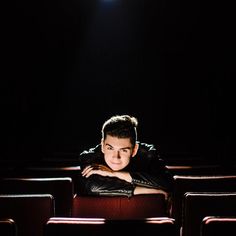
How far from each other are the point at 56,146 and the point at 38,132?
0.25 metres

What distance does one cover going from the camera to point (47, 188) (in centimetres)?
139

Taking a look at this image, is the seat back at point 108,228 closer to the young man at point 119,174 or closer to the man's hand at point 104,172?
the young man at point 119,174

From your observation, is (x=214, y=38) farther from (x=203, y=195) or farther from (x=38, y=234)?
(x=38, y=234)

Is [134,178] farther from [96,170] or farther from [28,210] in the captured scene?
[28,210]

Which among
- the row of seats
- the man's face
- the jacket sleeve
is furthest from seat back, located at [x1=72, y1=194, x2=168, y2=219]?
the man's face

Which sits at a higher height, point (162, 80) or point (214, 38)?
point (214, 38)

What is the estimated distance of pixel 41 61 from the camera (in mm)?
3551

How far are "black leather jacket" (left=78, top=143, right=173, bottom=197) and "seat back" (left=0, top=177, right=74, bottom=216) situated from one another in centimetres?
9

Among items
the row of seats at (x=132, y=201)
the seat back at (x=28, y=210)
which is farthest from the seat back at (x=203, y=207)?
the seat back at (x=28, y=210)

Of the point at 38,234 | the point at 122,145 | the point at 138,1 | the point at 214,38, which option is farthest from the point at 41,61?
the point at 38,234

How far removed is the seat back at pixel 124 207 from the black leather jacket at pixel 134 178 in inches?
2.5

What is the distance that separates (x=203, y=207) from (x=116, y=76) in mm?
2570

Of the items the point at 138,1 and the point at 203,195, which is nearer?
the point at 203,195

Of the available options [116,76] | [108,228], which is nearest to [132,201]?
[108,228]
